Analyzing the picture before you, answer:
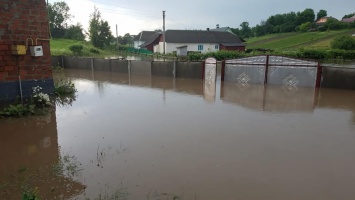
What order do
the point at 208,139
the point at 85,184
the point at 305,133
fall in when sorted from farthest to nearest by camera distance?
the point at 305,133 → the point at 208,139 → the point at 85,184

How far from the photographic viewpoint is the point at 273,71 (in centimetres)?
1276

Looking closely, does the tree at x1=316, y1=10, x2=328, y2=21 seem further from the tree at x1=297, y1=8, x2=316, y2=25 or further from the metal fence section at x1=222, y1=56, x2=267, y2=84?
the metal fence section at x1=222, y1=56, x2=267, y2=84

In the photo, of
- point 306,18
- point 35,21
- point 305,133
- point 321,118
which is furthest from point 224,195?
point 306,18

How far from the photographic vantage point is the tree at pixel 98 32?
162 feet

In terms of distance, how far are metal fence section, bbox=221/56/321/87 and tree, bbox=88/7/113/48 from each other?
4081 centimetres

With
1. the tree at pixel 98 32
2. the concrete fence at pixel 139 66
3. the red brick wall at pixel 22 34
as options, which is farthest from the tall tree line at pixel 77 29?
the red brick wall at pixel 22 34

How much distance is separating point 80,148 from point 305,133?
16.0 feet

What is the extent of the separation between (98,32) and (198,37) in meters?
18.8

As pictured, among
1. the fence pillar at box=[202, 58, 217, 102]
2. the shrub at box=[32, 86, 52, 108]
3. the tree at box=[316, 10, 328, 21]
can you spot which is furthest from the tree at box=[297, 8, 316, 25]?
the shrub at box=[32, 86, 52, 108]

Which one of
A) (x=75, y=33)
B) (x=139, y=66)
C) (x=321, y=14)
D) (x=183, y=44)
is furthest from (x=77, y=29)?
(x=321, y=14)

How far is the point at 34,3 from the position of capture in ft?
26.7

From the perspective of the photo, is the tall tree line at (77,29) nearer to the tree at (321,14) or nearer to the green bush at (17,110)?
the green bush at (17,110)

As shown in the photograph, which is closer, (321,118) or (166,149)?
(166,149)

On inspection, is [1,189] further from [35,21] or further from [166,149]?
[35,21]
